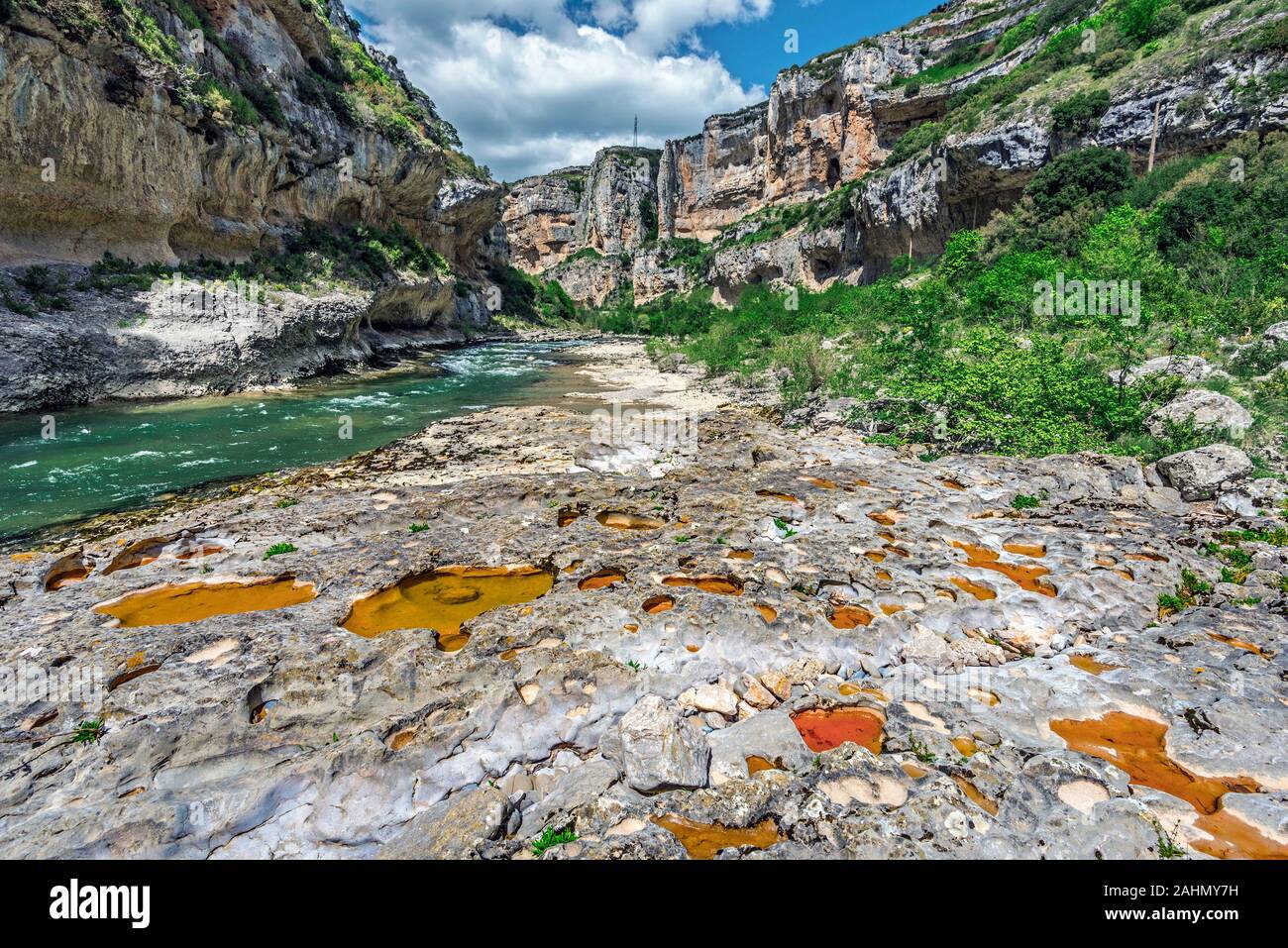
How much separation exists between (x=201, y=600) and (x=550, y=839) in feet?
16.7

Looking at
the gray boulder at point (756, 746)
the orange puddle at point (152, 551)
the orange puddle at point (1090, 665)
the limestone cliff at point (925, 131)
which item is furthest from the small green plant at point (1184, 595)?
the limestone cliff at point (925, 131)

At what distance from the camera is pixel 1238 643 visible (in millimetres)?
4809

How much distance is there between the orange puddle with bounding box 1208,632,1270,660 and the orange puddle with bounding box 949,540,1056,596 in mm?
1196

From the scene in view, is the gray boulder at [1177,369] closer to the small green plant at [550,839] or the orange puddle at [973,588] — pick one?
the orange puddle at [973,588]

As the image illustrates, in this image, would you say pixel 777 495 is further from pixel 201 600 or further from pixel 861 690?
pixel 201 600

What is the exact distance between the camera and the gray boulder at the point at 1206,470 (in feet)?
25.5

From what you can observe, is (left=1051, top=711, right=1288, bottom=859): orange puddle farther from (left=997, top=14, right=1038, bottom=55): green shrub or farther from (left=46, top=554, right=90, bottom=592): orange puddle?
(left=997, top=14, right=1038, bottom=55): green shrub

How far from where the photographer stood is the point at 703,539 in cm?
709

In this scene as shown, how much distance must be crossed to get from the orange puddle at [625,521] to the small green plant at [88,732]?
525 centimetres

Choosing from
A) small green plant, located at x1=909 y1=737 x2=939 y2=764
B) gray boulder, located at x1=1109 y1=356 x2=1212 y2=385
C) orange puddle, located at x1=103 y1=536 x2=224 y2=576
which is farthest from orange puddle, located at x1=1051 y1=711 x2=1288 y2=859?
gray boulder, located at x1=1109 y1=356 x2=1212 y2=385

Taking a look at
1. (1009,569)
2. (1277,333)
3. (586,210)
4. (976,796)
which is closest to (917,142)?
(1277,333)
